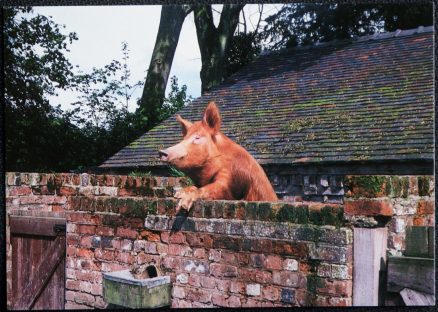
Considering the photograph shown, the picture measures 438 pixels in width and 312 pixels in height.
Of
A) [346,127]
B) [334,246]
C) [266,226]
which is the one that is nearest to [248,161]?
[266,226]

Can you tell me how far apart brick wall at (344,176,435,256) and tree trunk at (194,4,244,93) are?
1.54 meters

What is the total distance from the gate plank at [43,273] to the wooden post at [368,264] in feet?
5.52

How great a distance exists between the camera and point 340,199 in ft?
14.1

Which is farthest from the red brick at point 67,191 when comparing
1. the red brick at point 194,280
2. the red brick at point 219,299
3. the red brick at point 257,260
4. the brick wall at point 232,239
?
the red brick at point 257,260

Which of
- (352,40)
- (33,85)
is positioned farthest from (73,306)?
(352,40)

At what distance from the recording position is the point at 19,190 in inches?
131

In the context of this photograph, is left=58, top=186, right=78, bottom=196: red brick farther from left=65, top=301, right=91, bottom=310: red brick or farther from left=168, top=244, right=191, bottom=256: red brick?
left=168, top=244, right=191, bottom=256: red brick

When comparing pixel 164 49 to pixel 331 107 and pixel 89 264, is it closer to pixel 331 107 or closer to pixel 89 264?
→ pixel 89 264

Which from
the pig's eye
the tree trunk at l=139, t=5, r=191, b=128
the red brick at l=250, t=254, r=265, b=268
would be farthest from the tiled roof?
the red brick at l=250, t=254, r=265, b=268

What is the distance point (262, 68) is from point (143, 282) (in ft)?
10.7

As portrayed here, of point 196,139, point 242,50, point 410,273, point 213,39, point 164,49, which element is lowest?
point 410,273

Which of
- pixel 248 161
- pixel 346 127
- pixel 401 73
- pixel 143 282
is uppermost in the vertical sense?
pixel 401 73

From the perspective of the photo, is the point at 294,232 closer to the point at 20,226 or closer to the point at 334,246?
the point at 334,246

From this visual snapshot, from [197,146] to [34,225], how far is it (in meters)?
1.10
